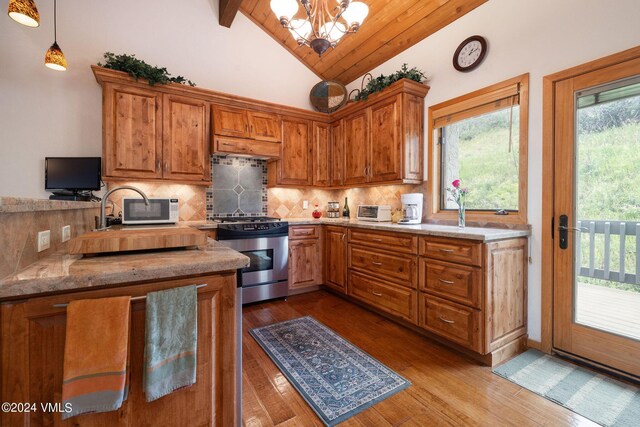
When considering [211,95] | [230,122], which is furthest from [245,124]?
[211,95]

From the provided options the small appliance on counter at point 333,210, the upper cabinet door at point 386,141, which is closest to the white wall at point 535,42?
the upper cabinet door at point 386,141

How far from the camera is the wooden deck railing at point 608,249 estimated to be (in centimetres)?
189

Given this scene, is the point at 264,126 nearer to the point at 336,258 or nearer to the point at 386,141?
the point at 386,141

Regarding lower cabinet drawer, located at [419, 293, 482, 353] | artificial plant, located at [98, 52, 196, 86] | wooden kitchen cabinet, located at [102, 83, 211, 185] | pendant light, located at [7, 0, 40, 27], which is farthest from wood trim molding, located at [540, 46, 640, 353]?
pendant light, located at [7, 0, 40, 27]

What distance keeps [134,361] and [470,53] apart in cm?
346

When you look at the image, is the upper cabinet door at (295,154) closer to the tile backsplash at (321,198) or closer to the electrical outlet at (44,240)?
the tile backsplash at (321,198)

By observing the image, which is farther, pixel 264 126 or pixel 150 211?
pixel 264 126

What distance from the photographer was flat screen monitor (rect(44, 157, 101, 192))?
2.77 meters

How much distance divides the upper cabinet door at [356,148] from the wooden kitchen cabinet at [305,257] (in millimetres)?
850

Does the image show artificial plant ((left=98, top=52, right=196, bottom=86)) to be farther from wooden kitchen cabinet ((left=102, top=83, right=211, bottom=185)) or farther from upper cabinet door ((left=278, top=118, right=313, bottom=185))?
upper cabinet door ((left=278, top=118, right=313, bottom=185))

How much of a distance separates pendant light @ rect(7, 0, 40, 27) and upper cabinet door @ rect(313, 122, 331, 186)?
9.34 ft

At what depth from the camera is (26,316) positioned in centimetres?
84

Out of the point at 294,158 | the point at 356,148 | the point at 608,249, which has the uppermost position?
the point at 356,148

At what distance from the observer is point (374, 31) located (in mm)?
3418
